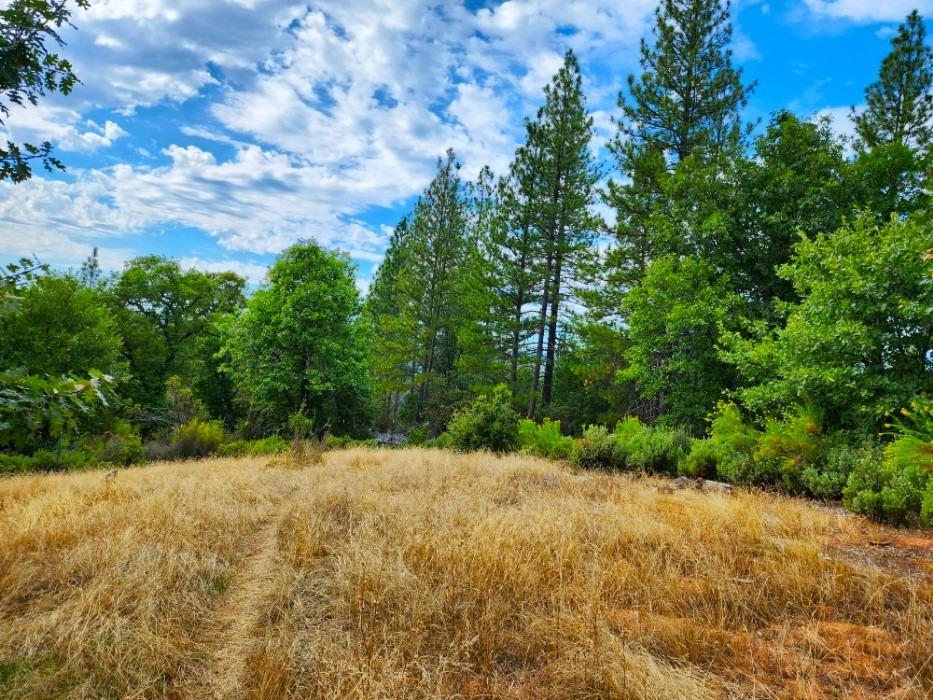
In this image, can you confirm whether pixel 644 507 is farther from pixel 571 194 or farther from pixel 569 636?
pixel 571 194

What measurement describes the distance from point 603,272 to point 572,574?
1695cm

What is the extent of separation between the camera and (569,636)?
9.16 ft

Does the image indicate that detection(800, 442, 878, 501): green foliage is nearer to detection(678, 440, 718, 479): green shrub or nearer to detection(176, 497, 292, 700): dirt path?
detection(678, 440, 718, 479): green shrub

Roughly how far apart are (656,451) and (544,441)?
3.38 metres

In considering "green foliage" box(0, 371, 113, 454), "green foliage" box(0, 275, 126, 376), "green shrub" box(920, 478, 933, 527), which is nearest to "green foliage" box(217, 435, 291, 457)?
"green foliage" box(0, 275, 126, 376)

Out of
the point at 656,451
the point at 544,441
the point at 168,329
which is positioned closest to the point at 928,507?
the point at 656,451

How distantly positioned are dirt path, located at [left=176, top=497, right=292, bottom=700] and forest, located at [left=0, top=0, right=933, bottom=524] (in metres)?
1.55

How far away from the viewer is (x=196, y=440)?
16.2 meters

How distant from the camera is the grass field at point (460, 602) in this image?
95.4 inches

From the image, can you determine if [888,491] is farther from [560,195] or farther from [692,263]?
[560,195]

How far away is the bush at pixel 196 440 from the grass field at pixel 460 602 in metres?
11.3

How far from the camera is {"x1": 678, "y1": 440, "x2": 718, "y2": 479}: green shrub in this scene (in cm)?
890

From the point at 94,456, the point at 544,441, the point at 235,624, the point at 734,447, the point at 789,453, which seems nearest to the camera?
the point at 235,624

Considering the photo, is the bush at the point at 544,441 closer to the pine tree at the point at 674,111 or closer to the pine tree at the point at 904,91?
the pine tree at the point at 674,111
